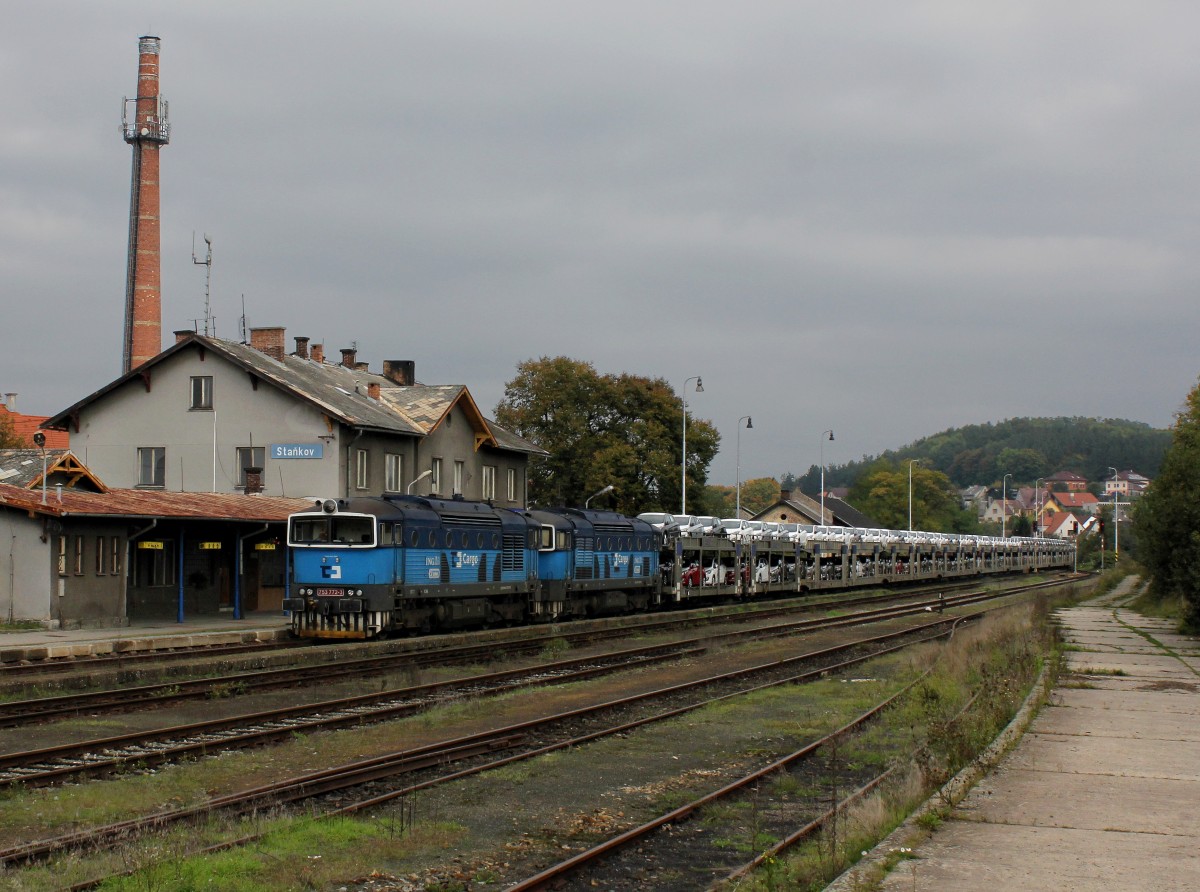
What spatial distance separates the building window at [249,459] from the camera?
44438mm

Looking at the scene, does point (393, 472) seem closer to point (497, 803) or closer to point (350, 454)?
point (350, 454)

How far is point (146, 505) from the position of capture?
102 ft

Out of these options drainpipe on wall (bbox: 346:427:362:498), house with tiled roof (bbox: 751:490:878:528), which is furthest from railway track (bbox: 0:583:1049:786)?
house with tiled roof (bbox: 751:490:878:528)

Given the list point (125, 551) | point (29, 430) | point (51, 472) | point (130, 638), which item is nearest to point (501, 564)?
point (125, 551)

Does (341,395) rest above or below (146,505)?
above

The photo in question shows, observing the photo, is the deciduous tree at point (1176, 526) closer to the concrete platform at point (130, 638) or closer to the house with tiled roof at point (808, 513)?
the concrete platform at point (130, 638)

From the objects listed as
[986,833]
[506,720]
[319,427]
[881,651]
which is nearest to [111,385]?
[319,427]

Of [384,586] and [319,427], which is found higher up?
[319,427]

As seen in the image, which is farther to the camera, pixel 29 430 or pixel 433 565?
pixel 29 430

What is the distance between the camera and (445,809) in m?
11.8

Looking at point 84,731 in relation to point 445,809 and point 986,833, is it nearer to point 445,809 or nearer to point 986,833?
point 445,809

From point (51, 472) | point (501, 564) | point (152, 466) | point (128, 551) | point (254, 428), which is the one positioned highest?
point (254, 428)

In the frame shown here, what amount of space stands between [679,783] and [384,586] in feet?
49.7

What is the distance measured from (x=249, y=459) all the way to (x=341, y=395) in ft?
13.4
